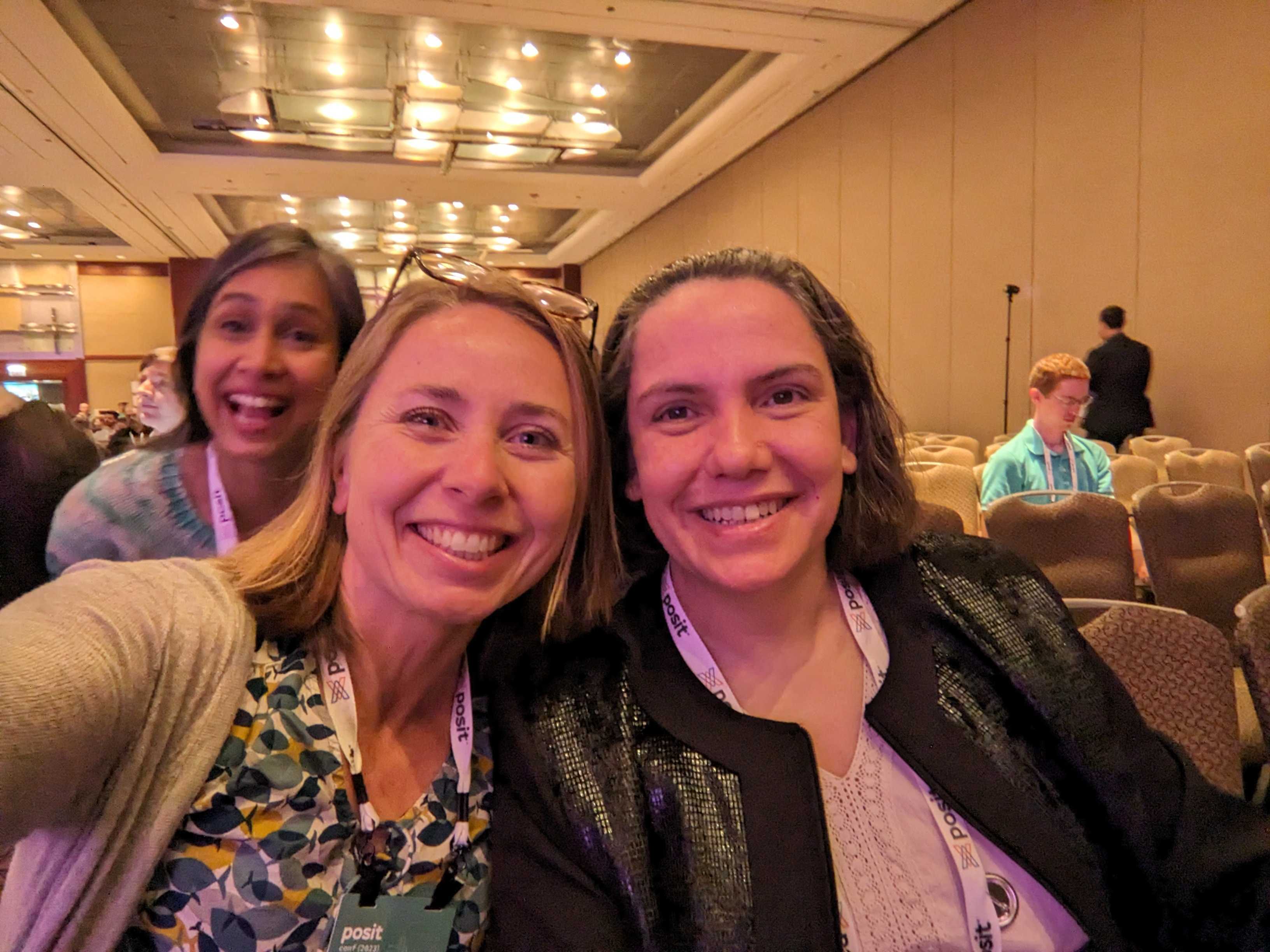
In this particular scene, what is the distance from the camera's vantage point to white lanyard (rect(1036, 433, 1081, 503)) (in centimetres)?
406

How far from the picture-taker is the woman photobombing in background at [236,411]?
156cm

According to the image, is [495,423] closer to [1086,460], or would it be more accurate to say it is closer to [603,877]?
[603,877]

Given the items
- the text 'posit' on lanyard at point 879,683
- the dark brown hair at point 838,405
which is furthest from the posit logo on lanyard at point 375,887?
the dark brown hair at point 838,405

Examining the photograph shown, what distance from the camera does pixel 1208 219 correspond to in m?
5.75

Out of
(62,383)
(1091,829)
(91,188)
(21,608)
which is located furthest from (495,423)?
(62,383)

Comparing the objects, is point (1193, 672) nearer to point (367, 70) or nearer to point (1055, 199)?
point (1055, 199)

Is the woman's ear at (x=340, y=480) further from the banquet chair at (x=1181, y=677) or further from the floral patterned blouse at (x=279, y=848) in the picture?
the banquet chair at (x=1181, y=677)

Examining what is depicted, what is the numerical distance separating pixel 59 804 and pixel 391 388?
2.03ft

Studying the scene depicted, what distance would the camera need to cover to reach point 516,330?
119 centimetres

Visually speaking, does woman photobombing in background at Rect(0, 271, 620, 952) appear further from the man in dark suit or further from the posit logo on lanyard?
the man in dark suit

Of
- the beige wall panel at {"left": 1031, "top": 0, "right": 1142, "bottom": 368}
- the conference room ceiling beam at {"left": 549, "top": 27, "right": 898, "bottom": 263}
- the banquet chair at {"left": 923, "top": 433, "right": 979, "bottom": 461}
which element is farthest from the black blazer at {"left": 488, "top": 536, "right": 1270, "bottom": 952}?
the conference room ceiling beam at {"left": 549, "top": 27, "right": 898, "bottom": 263}

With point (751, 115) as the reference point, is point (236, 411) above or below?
below

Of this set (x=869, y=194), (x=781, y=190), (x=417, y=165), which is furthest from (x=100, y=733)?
(x=417, y=165)

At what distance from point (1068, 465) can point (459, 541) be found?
3854 mm
